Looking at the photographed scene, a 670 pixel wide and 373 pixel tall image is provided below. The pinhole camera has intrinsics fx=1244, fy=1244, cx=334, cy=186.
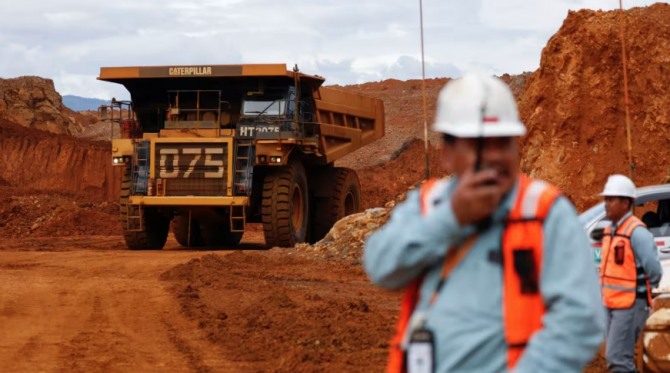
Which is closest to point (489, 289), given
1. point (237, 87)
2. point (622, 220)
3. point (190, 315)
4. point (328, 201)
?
point (622, 220)

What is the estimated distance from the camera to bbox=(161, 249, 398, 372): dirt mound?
1096 centimetres

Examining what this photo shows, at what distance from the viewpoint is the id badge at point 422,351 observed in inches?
127

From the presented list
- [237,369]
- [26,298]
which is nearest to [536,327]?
[237,369]

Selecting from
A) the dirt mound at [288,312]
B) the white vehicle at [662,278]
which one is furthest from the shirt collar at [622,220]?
the dirt mound at [288,312]

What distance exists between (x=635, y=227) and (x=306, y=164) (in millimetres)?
18415

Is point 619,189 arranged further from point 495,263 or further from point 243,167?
point 243,167

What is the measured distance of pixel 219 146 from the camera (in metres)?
23.1

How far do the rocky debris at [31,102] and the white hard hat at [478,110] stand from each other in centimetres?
5192

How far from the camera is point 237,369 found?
10.4 meters

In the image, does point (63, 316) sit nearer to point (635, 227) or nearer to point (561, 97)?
point (635, 227)

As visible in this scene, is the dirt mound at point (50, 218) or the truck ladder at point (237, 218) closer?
the truck ladder at point (237, 218)

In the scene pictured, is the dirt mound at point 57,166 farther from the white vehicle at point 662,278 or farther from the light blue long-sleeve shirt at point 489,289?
the light blue long-sleeve shirt at point 489,289

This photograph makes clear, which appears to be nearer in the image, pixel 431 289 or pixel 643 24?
pixel 431 289

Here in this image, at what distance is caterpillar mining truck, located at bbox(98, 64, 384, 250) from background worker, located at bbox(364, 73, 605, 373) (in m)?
19.6
